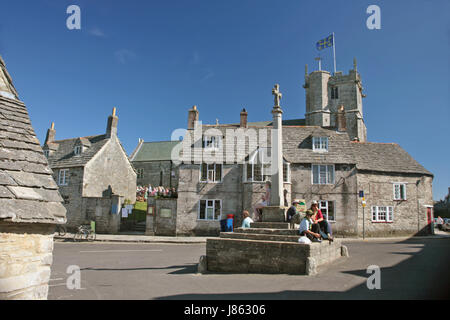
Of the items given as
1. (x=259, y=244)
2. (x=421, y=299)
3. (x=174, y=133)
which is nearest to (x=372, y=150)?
(x=174, y=133)

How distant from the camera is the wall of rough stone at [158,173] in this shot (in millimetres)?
48375

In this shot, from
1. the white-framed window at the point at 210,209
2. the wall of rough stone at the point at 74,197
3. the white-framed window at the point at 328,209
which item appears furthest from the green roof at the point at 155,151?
the white-framed window at the point at 328,209

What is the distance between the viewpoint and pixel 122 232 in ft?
87.6

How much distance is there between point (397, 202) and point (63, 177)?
32446mm

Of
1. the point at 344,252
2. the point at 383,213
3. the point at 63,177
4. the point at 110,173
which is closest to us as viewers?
the point at 344,252

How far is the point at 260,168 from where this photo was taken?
24594mm

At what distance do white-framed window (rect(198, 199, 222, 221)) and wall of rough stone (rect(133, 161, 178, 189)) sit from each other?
23468 mm

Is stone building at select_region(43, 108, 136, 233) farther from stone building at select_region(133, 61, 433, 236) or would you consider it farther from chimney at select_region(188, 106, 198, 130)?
chimney at select_region(188, 106, 198, 130)

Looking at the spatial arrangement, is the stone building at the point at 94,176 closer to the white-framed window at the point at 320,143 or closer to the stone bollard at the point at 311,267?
the white-framed window at the point at 320,143

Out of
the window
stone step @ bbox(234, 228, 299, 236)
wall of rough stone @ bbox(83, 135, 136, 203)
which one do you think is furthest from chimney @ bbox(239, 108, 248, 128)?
the window

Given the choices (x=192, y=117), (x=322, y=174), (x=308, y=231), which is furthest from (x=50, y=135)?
(x=308, y=231)

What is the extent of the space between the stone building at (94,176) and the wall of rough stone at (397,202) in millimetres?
22276

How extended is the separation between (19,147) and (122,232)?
23.6 m

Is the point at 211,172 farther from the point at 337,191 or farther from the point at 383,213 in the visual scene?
the point at 383,213
